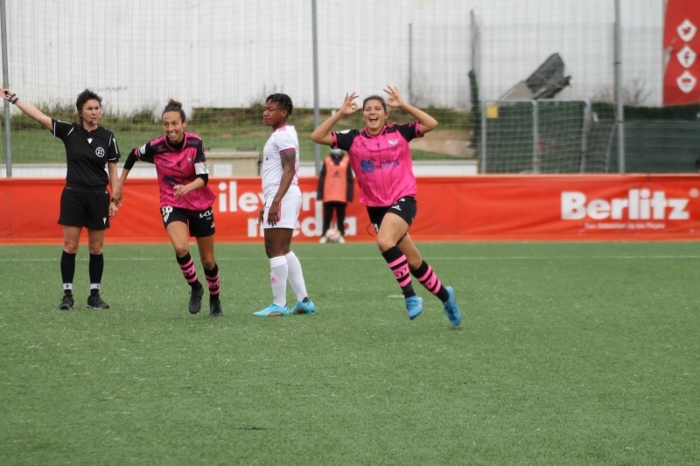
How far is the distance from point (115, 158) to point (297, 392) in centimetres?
426

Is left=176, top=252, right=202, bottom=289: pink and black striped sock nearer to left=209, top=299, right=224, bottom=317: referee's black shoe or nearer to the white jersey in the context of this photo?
left=209, top=299, right=224, bottom=317: referee's black shoe

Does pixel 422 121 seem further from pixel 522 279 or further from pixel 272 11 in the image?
pixel 272 11

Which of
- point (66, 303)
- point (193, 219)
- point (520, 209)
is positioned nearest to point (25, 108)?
point (66, 303)

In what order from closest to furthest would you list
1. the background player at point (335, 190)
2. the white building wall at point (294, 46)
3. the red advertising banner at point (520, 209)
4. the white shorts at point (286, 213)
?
the white shorts at point (286, 213) < the background player at point (335, 190) < the red advertising banner at point (520, 209) < the white building wall at point (294, 46)

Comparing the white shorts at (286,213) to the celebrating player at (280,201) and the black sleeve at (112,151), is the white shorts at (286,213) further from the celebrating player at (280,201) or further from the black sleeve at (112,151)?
the black sleeve at (112,151)

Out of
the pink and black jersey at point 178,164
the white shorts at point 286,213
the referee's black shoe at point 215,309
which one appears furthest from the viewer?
the white shorts at point 286,213

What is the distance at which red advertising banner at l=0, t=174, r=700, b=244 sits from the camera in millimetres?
17156

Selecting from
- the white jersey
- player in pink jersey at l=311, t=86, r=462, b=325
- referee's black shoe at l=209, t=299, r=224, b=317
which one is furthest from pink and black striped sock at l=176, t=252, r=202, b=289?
player in pink jersey at l=311, t=86, r=462, b=325

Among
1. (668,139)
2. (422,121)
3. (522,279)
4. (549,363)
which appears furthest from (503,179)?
(549,363)

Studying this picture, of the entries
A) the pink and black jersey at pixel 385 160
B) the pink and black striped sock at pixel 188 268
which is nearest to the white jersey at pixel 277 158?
the pink and black jersey at pixel 385 160

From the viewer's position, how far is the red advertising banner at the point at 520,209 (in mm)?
17156

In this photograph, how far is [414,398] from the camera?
5566mm

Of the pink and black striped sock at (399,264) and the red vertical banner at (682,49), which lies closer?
the pink and black striped sock at (399,264)

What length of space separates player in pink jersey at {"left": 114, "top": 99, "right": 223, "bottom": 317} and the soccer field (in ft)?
1.57
